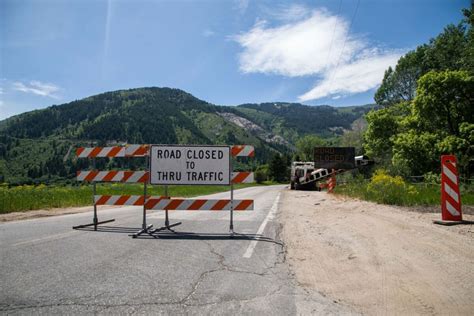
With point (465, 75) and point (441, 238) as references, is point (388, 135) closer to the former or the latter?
point (465, 75)

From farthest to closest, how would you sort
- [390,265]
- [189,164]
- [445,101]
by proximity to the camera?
[445,101], [189,164], [390,265]

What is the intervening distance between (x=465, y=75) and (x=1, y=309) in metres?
34.6

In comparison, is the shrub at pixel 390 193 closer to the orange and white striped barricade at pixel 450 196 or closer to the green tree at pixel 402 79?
the orange and white striped barricade at pixel 450 196

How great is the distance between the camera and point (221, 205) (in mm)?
7996

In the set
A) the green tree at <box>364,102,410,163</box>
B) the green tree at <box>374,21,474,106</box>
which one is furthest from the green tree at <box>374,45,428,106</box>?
the green tree at <box>364,102,410,163</box>

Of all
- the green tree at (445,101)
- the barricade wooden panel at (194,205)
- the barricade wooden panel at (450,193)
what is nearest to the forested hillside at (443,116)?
the green tree at (445,101)

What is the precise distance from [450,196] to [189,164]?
6472 millimetres

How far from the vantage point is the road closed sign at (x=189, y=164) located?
8109mm

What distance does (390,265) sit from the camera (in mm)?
4816

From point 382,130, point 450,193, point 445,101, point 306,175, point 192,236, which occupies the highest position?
point 445,101

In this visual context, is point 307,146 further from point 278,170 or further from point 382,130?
point 382,130

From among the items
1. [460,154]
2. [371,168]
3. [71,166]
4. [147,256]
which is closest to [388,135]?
[371,168]

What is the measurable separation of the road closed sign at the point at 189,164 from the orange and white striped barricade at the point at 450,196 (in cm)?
533

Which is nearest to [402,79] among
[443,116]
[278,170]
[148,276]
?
[443,116]
